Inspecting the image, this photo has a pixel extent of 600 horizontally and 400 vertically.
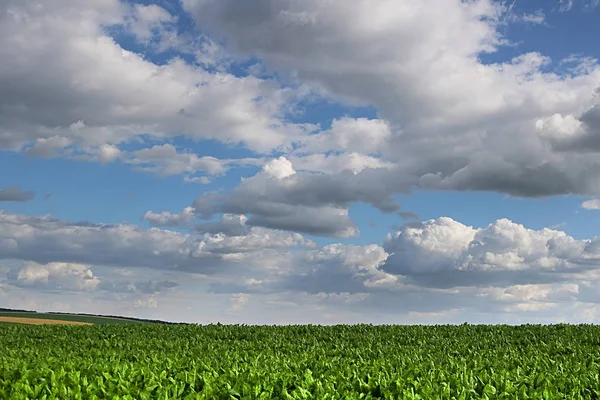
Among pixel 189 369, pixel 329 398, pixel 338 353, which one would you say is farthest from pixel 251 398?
pixel 338 353

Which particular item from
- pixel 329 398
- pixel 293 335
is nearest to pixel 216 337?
pixel 293 335

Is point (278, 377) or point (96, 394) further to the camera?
point (278, 377)

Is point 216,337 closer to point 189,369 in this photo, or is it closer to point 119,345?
point 119,345

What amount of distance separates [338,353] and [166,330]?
14.8 m

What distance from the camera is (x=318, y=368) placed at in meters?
14.5

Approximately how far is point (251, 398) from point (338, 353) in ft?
38.5

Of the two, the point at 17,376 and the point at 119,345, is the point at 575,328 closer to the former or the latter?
the point at 119,345

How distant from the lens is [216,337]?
30.1 metres

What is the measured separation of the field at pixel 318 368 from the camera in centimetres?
1069

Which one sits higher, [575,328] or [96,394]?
[575,328]

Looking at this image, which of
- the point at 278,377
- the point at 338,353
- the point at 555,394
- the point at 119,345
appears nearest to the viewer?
the point at 555,394

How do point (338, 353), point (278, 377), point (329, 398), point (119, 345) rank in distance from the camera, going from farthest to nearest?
1. point (119, 345)
2. point (338, 353)
3. point (278, 377)
4. point (329, 398)

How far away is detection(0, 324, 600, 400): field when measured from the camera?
1069 centimetres

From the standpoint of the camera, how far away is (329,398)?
10.1 metres
